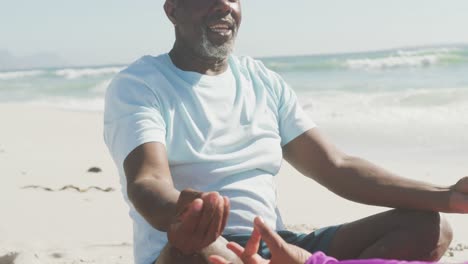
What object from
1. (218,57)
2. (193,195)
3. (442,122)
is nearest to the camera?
(193,195)

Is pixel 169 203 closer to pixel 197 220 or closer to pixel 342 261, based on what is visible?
pixel 197 220

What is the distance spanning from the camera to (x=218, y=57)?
2.75m

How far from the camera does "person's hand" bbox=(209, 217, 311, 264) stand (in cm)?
212

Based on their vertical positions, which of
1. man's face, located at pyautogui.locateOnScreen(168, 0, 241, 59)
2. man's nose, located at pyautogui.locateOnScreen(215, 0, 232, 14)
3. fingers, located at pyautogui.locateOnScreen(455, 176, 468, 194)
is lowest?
fingers, located at pyautogui.locateOnScreen(455, 176, 468, 194)

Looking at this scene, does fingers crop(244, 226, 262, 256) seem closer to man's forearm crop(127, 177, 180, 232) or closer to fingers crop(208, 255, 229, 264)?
fingers crop(208, 255, 229, 264)

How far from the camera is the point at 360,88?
54.4 ft

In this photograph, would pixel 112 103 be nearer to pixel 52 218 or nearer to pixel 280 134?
pixel 280 134

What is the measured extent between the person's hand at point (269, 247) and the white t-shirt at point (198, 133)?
364mm

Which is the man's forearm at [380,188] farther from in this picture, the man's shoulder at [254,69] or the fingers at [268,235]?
the fingers at [268,235]

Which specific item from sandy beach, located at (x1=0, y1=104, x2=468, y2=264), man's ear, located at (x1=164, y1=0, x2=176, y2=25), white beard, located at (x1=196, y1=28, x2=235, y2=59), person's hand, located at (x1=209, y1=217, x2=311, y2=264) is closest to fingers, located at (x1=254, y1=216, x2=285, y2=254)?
person's hand, located at (x1=209, y1=217, x2=311, y2=264)

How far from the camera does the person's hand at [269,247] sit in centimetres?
212

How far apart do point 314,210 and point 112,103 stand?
340 centimetres

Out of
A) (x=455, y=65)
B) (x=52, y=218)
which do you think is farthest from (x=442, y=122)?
(x=455, y=65)

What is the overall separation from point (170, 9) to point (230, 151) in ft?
1.72
